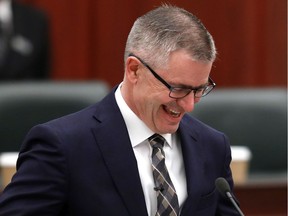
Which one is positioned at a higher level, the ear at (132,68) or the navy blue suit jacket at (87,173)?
the ear at (132,68)

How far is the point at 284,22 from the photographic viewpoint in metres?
3.29

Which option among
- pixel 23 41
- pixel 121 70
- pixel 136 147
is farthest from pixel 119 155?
pixel 121 70

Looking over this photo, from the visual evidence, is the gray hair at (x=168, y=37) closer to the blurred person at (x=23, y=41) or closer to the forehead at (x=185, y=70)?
the forehead at (x=185, y=70)

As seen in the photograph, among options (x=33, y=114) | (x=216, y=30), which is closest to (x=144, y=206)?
(x=33, y=114)

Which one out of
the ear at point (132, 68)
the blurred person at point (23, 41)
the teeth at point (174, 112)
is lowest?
the blurred person at point (23, 41)

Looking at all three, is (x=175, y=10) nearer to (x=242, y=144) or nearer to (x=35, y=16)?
(x=242, y=144)

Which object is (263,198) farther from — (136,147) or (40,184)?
(40,184)

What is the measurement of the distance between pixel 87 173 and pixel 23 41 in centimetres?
166

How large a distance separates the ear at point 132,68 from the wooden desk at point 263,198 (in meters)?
0.73

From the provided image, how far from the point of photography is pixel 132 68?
4.51ft

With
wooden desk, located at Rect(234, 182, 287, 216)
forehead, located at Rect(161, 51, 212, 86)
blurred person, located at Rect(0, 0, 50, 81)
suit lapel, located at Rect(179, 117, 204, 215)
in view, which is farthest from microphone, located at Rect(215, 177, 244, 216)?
blurred person, located at Rect(0, 0, 50, 81)

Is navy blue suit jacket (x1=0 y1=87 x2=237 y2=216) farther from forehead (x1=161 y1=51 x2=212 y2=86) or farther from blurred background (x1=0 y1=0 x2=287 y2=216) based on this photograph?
blurred background (x1=0 y1=0 x2=287 y2=216)

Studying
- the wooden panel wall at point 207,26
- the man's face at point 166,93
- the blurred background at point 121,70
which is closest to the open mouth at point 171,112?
the man's face at point 166,93

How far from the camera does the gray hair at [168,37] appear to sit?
1321 mm
